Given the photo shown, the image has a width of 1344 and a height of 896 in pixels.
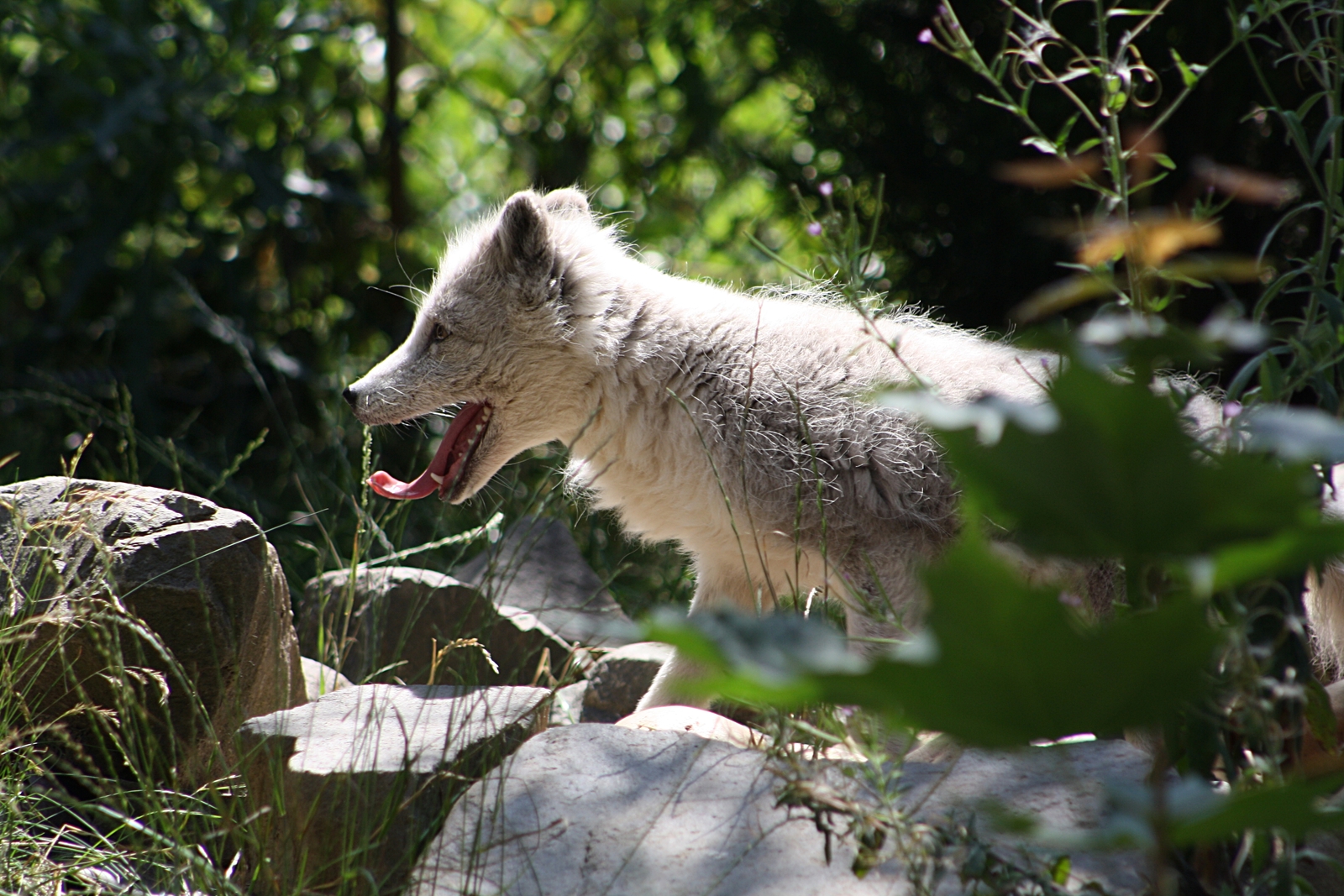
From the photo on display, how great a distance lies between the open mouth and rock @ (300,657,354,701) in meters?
0.58

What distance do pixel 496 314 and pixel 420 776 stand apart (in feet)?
5.71

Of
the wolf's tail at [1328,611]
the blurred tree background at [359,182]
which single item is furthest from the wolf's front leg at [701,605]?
the wolf's tail at [1328,611]

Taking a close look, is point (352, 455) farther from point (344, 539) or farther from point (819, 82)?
point (819, 82)

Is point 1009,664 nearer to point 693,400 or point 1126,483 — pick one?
point 1126,483

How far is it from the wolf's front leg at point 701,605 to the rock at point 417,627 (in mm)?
360

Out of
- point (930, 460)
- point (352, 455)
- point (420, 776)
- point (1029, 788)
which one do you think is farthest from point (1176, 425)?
point (352, 455)

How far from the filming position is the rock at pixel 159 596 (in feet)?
9.47

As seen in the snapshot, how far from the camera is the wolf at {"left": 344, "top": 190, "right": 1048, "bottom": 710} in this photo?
10.6 feet

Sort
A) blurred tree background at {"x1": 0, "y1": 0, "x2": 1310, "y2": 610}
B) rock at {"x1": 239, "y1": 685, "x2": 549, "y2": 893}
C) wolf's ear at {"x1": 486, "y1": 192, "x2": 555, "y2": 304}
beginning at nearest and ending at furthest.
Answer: rock at {"x1": 239, "y1": 685, "x2": 549, "y2": 893}, wolf's ear at {"x1": 486, "y1": 192, "x2": 555, "y2": 304}, blurred tree background at {"x1": 0, "y1": 0, "x2": 1310, "y2": 610}

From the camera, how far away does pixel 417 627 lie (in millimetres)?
4023

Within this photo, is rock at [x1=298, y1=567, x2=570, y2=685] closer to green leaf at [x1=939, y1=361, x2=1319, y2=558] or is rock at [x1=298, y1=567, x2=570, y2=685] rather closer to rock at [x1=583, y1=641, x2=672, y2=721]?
rock at [x1=583, y1=641, x2=672, y2=721]

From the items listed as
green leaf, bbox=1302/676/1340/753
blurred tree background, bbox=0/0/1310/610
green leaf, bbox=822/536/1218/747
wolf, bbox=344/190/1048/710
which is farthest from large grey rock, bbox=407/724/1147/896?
blurred tree background, bbox=0/0/1310/610

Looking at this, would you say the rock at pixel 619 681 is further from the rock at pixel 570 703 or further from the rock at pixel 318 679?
the rock at pixel 318 679

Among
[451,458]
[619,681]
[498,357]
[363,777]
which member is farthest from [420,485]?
[363,777]
